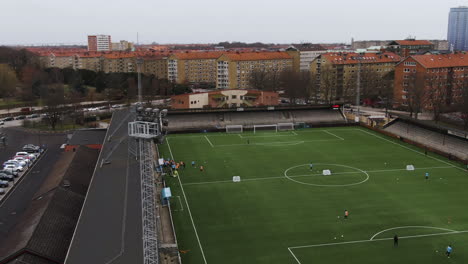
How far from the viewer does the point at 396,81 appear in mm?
68625

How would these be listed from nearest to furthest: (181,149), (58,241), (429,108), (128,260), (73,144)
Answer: (128,260), (58,241), (73,144), (181,149), (429,108)

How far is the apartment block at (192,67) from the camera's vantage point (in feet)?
317

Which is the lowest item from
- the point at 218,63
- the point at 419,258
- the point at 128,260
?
the point at 419,258

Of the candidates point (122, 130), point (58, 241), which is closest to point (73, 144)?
point (122, 130)

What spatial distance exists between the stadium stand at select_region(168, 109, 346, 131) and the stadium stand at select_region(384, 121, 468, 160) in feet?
26.8

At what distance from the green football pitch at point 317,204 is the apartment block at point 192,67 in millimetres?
54726

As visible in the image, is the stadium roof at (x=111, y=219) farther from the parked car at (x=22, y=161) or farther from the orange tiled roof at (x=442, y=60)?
the orange tiled roof at (x=442, y=60)

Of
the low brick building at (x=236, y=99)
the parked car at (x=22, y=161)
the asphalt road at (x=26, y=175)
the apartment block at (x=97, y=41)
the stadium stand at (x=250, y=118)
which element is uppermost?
the apartment block at (x=97, y=41)

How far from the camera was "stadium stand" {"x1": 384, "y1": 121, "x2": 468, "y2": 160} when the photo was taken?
39.2 meters

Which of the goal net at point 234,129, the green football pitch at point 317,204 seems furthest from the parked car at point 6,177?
the goal net at point 234,129

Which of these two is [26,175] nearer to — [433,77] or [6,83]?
[6,83]

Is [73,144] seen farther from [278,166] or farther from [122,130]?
[278,166]

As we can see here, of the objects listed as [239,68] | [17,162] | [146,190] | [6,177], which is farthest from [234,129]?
[239,68]

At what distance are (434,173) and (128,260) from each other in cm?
2696
